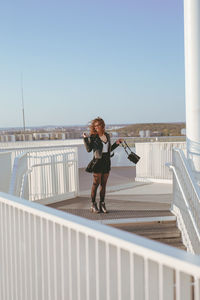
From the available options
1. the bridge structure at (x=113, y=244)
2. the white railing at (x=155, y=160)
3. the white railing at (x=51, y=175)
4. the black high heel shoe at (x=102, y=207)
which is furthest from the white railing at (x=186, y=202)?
the white railing at (x=155, y=160)

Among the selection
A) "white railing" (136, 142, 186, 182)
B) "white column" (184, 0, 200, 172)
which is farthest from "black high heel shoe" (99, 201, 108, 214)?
"white railing" (136, 142, 186, 182)

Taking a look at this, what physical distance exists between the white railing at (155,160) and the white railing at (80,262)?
32.8 feet

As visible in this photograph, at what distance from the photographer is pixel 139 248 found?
242 cm

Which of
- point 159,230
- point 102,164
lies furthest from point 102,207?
point 159,230

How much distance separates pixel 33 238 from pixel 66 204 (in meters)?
6.71

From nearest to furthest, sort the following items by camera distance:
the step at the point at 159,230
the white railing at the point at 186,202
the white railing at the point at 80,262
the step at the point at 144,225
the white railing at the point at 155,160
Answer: the white railing at the point at 80,262
the white railing at the point at 186,202
the step at the point at 159,230
the step at the point at 144,225
the white railing at the point at 155,160

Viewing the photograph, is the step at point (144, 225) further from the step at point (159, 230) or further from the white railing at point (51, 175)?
the white railing at point (51, 175)

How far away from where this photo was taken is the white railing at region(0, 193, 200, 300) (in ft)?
7.54

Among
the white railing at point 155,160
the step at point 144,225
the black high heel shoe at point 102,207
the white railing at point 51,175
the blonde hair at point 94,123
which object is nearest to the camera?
the blonde hair at point 94,123

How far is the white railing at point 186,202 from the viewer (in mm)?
7031

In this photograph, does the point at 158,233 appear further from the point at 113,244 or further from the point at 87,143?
the point at 113,244

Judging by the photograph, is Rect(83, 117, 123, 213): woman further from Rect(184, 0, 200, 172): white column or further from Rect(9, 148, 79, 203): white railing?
Rect(9, 148, 79, 203): white railing

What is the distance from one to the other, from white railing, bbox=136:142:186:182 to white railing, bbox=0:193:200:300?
1000 centimetres

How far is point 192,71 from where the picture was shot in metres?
8.75
